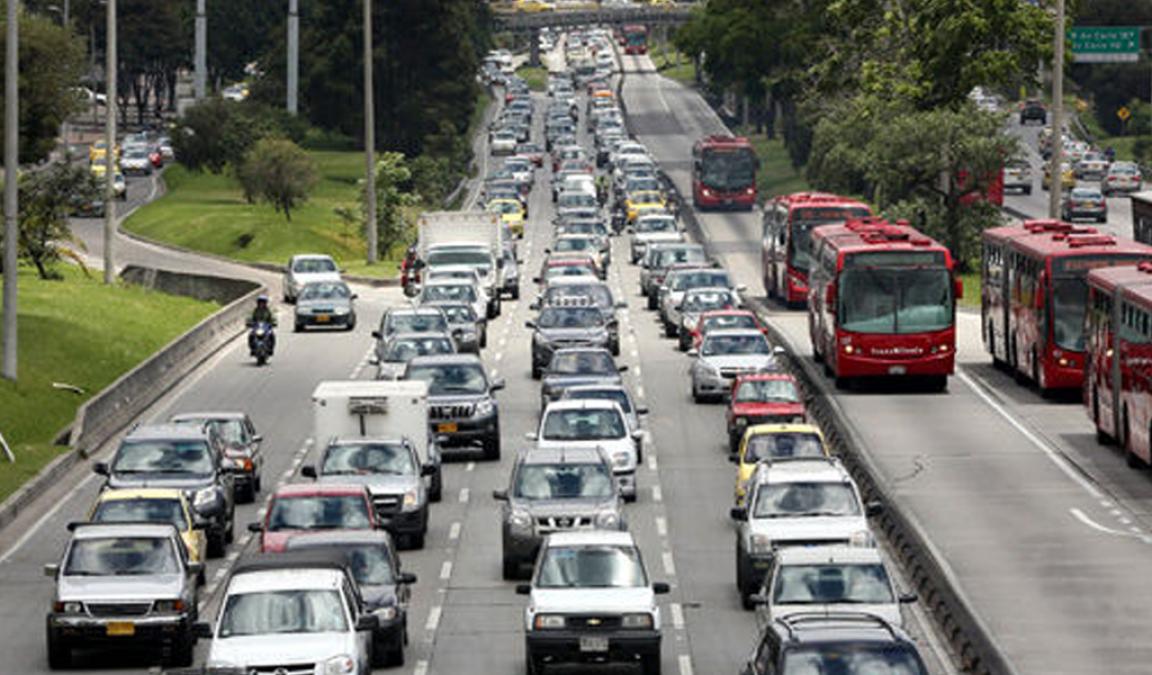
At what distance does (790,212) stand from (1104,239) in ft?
84.5

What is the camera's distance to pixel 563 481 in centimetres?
3944

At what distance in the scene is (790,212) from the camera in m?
80.9

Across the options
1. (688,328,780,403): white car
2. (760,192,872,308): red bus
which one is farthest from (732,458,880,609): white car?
(760,192,872,308): red bus

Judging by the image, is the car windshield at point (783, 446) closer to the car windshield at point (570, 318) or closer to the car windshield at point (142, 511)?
the car windshield at point (142, 511)

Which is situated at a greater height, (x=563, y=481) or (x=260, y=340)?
(x=563, y=481)

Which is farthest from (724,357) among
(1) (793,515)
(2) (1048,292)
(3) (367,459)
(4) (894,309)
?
(1) (793,515)

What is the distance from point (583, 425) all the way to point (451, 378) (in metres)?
5.83

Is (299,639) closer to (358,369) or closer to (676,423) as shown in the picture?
(676,423)

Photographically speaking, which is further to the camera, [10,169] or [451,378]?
[10,169]

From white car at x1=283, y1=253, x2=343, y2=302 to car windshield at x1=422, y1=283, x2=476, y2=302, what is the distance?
38.0 feet

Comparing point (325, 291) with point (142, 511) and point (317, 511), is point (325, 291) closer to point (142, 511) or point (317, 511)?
point (142, 511)

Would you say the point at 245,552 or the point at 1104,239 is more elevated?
the point at 1104,239

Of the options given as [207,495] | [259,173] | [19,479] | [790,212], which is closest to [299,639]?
[207,495]

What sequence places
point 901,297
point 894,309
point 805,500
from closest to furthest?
point 805,500 < point 901,297 < point 894,309
